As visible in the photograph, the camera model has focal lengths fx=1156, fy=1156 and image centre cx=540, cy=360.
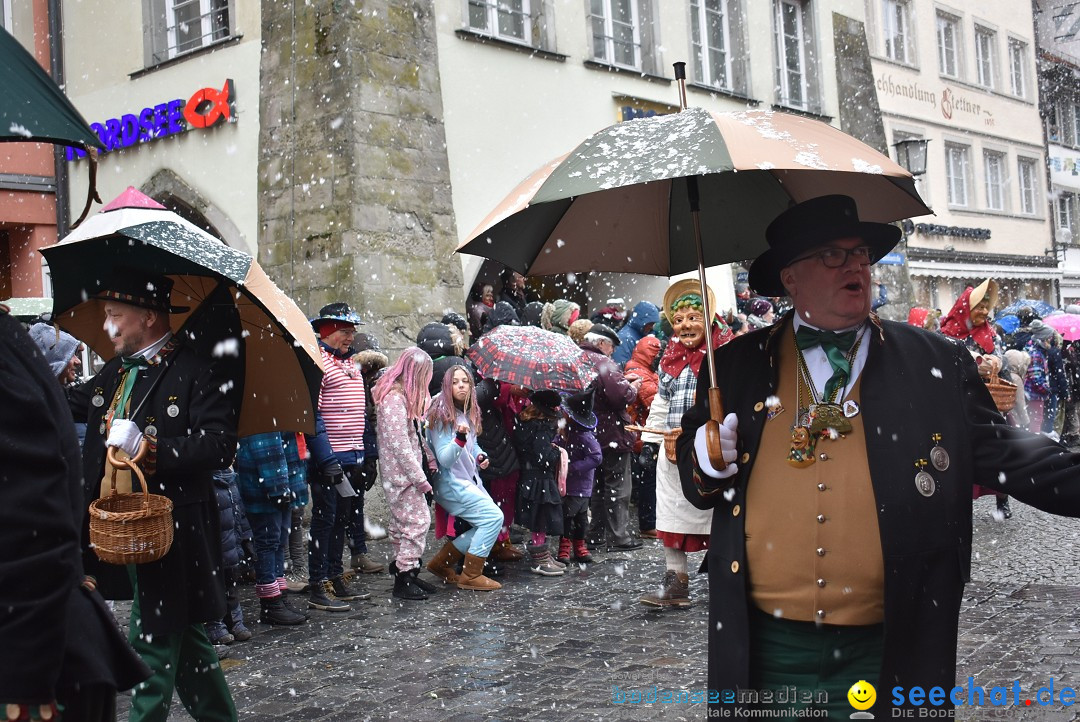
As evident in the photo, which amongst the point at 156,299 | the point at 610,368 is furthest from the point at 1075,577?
the point at 156,299

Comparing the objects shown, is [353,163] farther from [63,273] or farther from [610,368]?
[63,273]

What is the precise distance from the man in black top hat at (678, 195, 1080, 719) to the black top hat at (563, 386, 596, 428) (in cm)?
589

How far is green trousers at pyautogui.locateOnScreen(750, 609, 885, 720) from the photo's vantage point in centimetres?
310

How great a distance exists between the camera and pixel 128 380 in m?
4.42

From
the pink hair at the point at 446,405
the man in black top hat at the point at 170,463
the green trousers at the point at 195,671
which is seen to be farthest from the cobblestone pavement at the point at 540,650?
the pink hair at the point at 446,405

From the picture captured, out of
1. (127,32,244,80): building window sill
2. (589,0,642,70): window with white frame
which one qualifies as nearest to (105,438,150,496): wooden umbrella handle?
(127,32,244,80): building window sill

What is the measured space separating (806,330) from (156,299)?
2453 mm

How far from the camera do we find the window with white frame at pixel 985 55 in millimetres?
29750

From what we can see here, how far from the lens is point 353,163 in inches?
482

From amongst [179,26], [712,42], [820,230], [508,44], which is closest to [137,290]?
[820,230]

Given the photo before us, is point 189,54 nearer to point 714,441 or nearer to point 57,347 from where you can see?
point 57,347

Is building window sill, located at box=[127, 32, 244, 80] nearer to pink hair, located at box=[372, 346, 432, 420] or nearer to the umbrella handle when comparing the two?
pink hair, located at box=[372, 346, 432, 420]

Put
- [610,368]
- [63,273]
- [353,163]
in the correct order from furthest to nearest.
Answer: [353,163], [610,368], [63,273]

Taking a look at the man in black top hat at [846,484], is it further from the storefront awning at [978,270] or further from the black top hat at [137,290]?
the storefront awning at [978,270]
